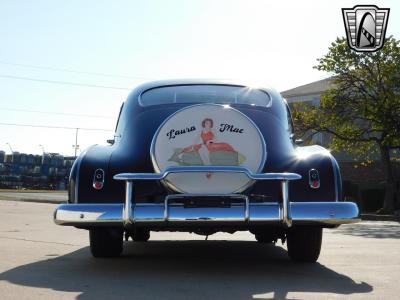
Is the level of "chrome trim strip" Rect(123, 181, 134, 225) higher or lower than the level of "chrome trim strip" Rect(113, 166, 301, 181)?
lower

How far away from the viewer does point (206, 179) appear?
16.6ft

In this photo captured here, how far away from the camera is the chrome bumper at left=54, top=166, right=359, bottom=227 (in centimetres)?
483

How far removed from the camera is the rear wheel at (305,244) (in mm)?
5883

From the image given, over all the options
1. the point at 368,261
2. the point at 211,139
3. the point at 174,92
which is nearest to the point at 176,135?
the point at 211,139

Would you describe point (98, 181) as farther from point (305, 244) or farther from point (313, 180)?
point (305, 244)

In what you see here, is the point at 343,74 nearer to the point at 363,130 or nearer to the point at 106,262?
the point at 363,130

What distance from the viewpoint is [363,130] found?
24438 mm

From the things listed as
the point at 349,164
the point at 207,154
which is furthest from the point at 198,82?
the point at 349,164

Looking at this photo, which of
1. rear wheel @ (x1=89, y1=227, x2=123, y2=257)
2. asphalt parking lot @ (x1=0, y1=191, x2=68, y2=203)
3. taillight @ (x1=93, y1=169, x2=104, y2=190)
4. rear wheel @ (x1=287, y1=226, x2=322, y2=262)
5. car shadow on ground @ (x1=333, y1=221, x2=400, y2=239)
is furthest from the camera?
asphalt parking lot @ (x1=0, y1=191, x2=68, y2=203)

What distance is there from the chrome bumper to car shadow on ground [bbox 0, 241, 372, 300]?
501 millimetres

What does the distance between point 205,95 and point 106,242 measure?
195 cm

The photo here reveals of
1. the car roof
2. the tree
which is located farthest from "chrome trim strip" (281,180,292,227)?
the tree

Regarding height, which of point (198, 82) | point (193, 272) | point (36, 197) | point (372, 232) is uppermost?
point (198, 82)

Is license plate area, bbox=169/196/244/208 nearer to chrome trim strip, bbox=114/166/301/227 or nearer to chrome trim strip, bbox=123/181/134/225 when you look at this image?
chrome trim strip, bbox=114/166/301/227
